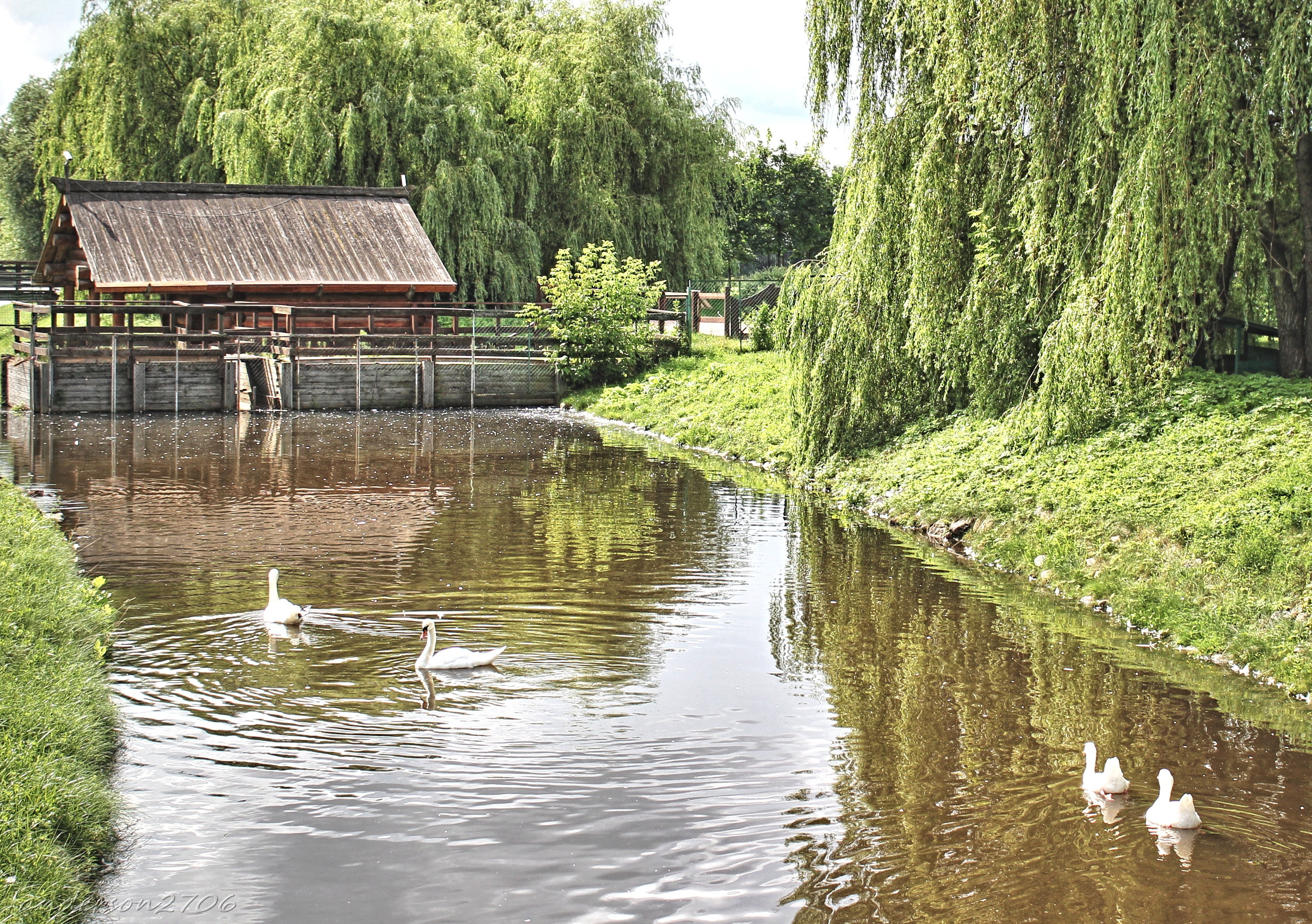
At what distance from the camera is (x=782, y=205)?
60.6m

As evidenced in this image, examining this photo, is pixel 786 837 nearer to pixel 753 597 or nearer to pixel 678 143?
pixel 753 597

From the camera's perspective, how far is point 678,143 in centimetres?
4041

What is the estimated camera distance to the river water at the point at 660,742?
620cm

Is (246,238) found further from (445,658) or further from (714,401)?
(445,658)

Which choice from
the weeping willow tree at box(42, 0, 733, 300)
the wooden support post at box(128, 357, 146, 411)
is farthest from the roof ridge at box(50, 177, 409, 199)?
the wooden support post at box(128, 357, 146, 411)

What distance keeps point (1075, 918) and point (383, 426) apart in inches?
948

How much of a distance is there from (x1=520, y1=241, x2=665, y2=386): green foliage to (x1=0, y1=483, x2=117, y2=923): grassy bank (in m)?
23.7

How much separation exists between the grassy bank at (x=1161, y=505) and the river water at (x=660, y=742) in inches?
18.9

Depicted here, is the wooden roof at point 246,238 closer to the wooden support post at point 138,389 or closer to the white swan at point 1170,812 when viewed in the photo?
the wooden support post at point 138,389

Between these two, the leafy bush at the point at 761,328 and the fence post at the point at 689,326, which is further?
the fence post at the point at 689,326

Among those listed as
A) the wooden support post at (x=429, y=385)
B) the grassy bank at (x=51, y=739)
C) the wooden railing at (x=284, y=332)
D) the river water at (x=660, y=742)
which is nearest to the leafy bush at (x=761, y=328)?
the wooden railing at (x=284, y=332)

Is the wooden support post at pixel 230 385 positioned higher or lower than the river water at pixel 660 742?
higher

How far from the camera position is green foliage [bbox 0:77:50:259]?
2085 inches

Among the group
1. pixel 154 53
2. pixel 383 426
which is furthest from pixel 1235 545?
pixel 154 53
